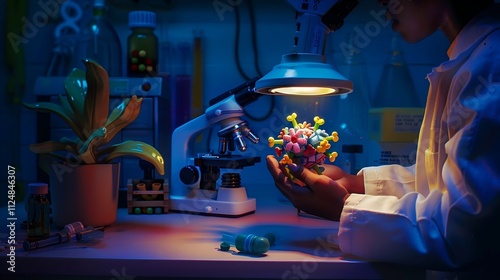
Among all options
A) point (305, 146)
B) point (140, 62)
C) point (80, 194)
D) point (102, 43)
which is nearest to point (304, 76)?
point (305, 146)

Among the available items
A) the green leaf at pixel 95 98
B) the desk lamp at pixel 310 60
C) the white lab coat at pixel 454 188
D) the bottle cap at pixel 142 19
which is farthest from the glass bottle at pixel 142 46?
the white lab coat at pixel 454 188

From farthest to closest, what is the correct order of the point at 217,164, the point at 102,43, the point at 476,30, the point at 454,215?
the point at 102,43, the point at 217,164, the point at 476,30, the point at 454,215

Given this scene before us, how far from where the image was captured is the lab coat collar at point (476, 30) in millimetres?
803

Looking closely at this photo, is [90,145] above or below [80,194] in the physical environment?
above

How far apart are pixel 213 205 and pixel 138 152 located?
27 cm

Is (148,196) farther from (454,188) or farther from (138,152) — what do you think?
(454,188)

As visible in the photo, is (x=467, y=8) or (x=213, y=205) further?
(x=213, y=205)

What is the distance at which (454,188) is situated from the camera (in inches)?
28.6

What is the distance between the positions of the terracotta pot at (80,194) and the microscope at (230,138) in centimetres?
25

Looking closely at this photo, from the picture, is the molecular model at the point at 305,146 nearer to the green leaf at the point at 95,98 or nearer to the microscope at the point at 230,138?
the microscope at the point at 230,138

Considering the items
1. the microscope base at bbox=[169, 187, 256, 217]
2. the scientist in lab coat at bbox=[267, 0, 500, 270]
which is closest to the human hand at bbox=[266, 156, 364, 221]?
the scientist in lab coat at bbox=[267, 0, 500, 270]

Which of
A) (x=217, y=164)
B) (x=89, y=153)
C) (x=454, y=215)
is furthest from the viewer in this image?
(x=217, y=164)

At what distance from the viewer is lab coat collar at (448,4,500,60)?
2.63 feet

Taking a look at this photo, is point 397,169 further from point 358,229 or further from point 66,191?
point 66,191
